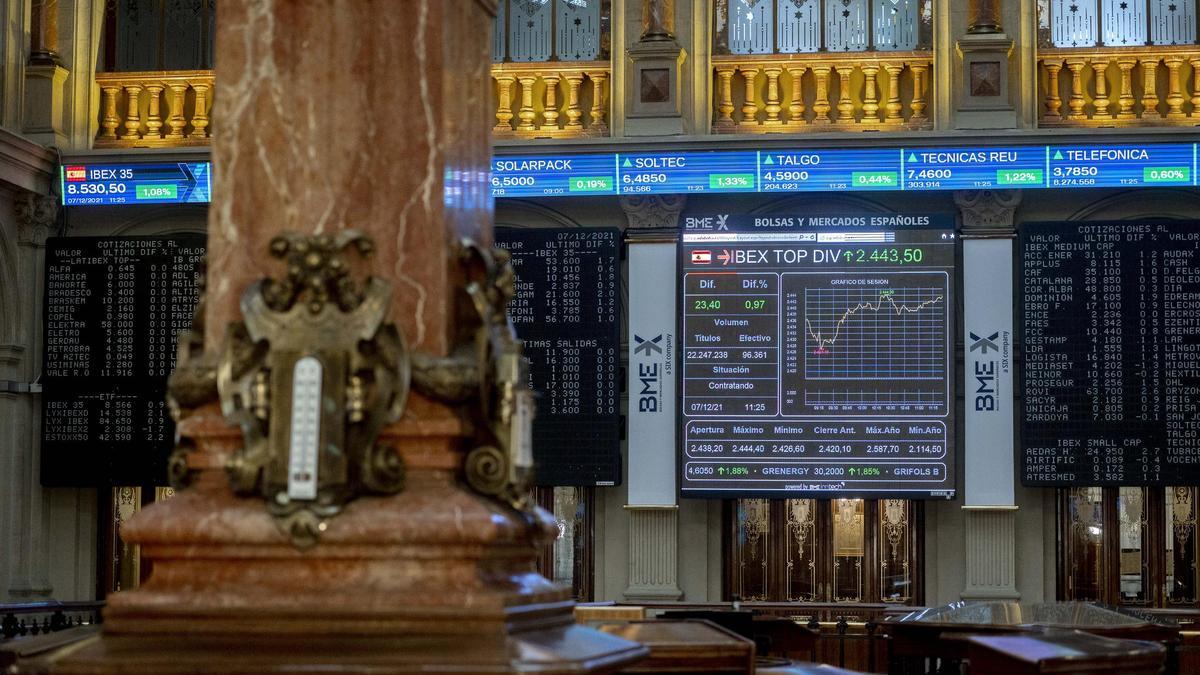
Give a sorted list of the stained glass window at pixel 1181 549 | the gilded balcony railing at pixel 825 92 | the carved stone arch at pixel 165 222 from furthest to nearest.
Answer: the carved stone arch at pixel 165 222
the gilded balcony railing at pixel 825 92
the stained glass window at pixel 1181 549

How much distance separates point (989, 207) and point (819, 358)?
1715mm

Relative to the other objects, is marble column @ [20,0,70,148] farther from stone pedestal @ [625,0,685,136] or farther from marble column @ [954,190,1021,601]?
marble column @ [954,190,1021,601]

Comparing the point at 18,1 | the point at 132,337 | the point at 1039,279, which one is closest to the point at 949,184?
the point at 1039,279

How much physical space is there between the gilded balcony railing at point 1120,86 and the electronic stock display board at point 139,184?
643 cm

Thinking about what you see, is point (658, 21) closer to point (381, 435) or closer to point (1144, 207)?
point (1144, 207)

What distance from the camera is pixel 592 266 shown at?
44.7 ft

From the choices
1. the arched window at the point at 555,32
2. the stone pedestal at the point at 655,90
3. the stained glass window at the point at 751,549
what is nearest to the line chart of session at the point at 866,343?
the stained glass window at the point at 751,549

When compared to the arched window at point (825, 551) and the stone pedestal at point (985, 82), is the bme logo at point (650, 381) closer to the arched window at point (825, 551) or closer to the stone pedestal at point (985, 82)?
the arched window at point (825, 551)

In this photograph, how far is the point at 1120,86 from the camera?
13719mm

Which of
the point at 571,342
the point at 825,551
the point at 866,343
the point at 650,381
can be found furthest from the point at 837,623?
the point at 571,342

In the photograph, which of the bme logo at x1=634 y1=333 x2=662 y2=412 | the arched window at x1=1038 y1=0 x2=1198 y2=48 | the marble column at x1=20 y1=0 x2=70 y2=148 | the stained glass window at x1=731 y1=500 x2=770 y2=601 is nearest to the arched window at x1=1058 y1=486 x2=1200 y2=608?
the stained glass window at x1=731 y1=500 x2=770 y2=601

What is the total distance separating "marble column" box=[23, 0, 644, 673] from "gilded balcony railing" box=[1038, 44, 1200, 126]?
31.8 feet

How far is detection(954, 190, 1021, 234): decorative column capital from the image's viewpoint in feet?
44.4

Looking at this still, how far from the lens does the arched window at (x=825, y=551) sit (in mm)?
13672
